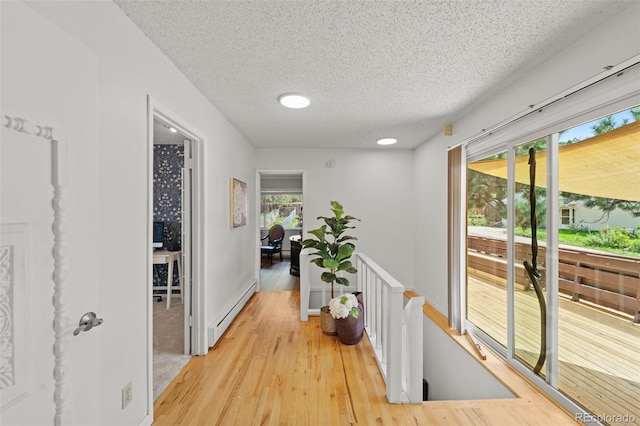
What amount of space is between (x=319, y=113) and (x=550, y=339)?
9.08 ft

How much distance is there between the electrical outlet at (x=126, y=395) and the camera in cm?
147

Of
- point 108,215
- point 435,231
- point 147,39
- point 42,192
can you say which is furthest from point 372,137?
point 42,192

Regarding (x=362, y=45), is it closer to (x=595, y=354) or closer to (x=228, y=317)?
(x=595, y=354)

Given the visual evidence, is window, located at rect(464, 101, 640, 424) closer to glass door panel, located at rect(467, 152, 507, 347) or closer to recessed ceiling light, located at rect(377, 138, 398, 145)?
glass door panel, located at rect(467, 152, 507, 347)

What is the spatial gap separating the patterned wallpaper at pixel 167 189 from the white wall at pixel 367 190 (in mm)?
1286

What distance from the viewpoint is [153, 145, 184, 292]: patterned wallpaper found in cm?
432

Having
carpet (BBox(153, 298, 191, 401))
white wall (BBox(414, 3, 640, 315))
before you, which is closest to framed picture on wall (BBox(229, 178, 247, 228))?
carpet (BBox(153, 298, 191, 401))

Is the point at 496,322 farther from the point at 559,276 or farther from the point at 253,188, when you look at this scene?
the point at 253,188

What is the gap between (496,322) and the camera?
8.75 feet

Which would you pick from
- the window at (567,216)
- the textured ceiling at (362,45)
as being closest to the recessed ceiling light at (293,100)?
the textured ceiling at (362,45)

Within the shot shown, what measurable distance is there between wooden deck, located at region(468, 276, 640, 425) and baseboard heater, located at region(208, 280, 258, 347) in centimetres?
269

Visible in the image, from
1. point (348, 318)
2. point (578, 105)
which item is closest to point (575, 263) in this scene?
point (578, 105)

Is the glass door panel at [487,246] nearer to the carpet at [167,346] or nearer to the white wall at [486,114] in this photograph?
the white wall at [486,114]

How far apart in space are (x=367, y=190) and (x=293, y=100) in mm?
2433
